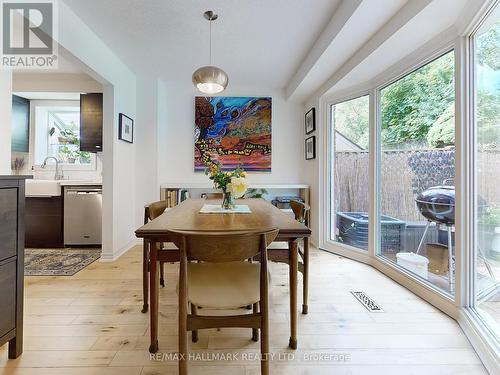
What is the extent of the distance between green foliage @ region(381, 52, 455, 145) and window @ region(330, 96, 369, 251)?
0.35 m

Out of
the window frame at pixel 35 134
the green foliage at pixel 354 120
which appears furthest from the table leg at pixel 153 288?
the window frame at pixel 35 134

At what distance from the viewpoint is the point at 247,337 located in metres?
1.63

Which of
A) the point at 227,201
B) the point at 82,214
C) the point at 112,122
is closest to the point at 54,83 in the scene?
the point at 112,122

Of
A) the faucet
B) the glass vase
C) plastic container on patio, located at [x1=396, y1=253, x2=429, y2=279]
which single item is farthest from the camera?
the faucet

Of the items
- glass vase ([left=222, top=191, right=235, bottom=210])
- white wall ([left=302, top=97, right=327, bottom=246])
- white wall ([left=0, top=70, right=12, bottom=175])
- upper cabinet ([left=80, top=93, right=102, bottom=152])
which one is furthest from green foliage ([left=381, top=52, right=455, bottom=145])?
upper cabinet ([left=80, top=93, right=102, bottom=152])

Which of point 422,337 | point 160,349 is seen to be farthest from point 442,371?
point 160,349

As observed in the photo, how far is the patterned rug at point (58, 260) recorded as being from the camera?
2693 millimetres

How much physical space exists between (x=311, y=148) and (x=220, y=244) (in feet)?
9.91

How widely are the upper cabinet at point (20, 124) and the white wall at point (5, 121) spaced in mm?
2460

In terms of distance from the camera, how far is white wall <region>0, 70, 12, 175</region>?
5.61 feet

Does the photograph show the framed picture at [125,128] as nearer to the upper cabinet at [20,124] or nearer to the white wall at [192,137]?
the white wall at [192,137]

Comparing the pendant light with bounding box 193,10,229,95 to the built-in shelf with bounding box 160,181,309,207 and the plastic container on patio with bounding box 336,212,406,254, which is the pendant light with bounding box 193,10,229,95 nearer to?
the built-in shelf with bounding box 160,181,309,207

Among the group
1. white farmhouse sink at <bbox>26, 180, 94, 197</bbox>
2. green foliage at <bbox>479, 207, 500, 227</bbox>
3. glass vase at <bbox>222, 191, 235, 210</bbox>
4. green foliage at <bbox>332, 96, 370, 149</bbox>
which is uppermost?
green foliage at <bbox>332, 96, 370, 149</bbox>

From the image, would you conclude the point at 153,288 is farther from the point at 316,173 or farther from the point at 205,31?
the point at 316,173
